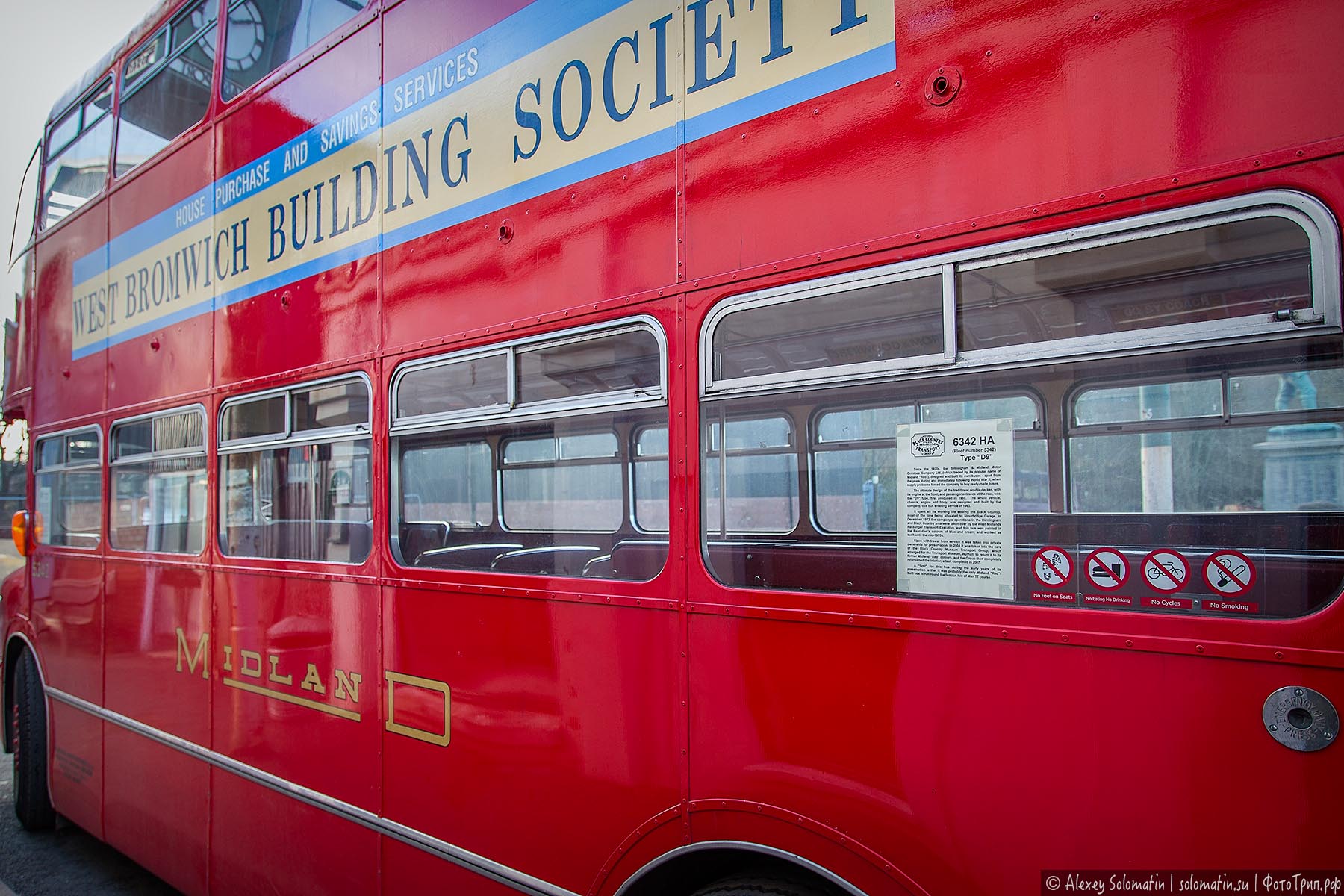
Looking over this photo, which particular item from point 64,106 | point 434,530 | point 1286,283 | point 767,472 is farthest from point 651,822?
point 64,106

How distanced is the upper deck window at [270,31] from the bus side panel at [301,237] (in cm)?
14

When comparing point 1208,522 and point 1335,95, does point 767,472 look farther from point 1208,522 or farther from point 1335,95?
point 1335,95

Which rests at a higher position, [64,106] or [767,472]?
[64,106]

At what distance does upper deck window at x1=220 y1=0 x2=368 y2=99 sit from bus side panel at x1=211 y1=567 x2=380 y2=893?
236cm

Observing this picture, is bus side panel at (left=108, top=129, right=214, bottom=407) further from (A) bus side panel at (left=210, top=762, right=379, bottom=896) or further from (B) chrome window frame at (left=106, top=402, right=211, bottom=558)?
(A) bus side panel at (left=210, top=762, right=379, bottom=896)

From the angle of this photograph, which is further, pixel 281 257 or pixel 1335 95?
pixel 281 257

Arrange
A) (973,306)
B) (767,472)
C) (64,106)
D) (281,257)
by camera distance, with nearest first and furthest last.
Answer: (973,306)
(767,472)
(281,257)
(64,106)

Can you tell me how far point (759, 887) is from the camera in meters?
2.04

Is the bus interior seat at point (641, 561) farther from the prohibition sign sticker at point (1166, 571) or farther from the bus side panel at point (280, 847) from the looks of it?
the bus side panel at point (280, 847)

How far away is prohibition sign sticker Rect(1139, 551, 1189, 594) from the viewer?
1557mm

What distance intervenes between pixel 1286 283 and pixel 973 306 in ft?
1.78

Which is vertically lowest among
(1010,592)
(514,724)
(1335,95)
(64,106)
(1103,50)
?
(514,724)

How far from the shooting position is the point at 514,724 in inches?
102

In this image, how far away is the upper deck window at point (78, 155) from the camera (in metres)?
5.15
